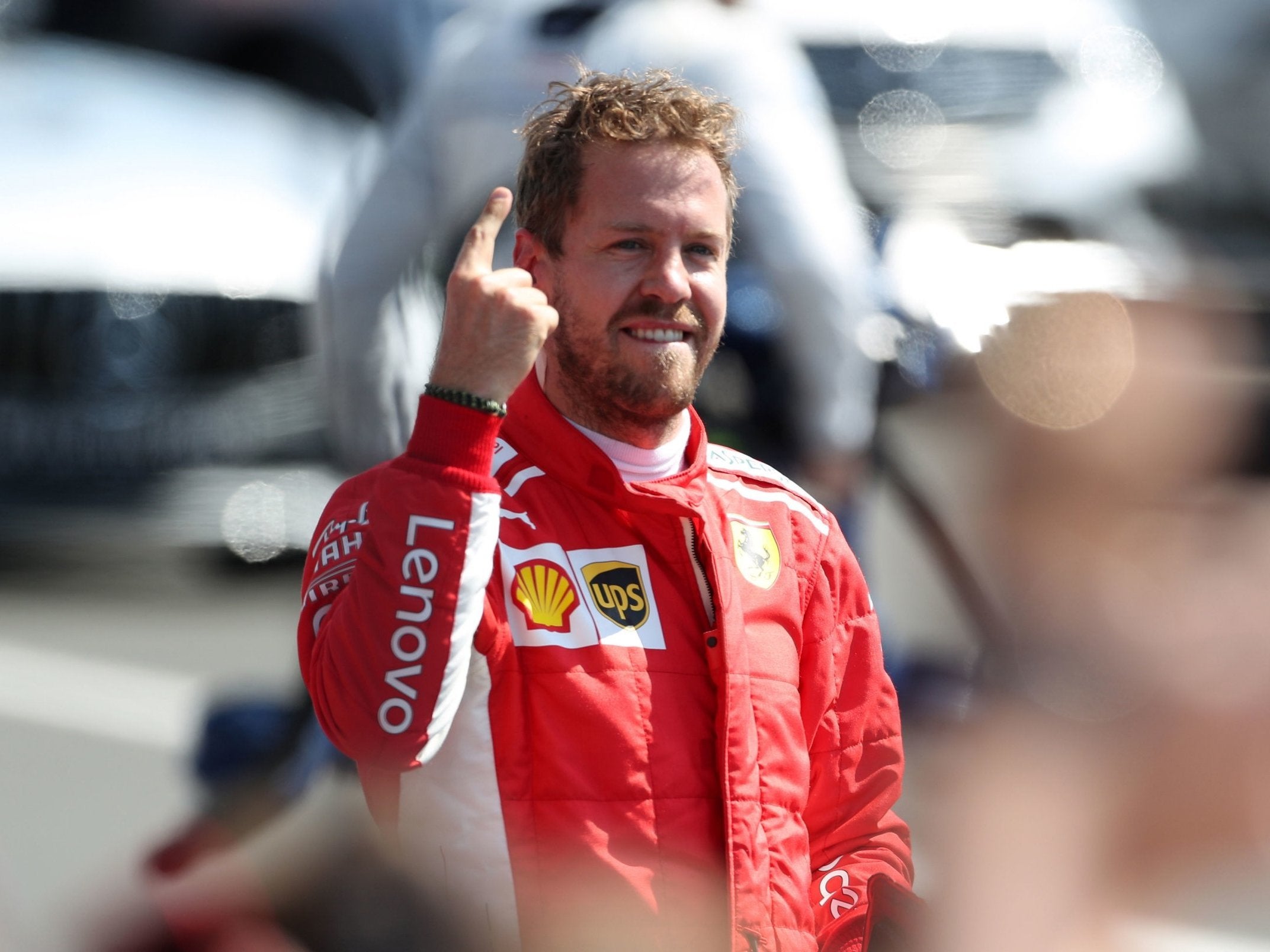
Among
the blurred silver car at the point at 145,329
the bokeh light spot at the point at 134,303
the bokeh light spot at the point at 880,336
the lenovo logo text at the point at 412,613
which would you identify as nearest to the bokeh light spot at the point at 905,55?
the bokeh light spot at the point at 880,336

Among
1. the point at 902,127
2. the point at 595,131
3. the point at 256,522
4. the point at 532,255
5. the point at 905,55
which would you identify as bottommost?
the point at 256,522

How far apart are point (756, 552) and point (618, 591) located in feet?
0.53

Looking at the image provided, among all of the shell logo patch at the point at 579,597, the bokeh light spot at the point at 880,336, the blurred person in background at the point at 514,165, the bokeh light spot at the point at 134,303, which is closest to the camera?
the shell logo patch at the point at 579,597

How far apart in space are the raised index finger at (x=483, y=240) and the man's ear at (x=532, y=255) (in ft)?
0.60

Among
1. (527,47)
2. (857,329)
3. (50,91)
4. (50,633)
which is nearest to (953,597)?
(857,329)

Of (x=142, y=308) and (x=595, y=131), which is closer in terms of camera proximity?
(x=595, y=131)

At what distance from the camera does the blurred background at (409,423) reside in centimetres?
97

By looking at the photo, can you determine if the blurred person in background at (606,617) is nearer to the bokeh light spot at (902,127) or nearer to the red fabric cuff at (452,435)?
the red fabric cuff at (452,435)

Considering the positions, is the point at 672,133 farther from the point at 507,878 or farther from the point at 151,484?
the point at 151,484

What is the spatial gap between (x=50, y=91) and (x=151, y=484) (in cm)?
134

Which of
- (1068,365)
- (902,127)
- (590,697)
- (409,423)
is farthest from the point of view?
(902,127)

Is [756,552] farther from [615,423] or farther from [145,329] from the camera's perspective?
[145,329]

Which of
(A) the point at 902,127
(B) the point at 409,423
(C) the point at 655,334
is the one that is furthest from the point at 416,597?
(A) the point at 902,127

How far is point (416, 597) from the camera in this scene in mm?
1097
